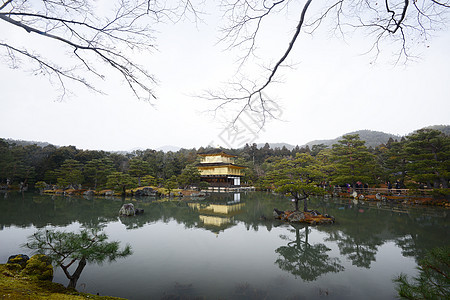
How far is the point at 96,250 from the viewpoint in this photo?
9.59 ft

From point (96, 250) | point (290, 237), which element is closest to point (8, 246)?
point (96, 250)

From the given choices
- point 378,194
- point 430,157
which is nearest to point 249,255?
point 378,194

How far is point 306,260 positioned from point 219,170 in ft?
72.2

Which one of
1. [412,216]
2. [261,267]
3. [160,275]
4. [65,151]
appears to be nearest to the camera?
[160,275]

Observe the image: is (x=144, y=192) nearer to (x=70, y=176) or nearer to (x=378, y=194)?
(x=70, y=176)

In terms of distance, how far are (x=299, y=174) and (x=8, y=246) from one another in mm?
10255

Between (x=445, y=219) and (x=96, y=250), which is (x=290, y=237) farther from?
(x=445, y=219)

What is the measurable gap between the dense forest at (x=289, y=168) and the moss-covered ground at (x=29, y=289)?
802 cm

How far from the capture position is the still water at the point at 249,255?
3.46m

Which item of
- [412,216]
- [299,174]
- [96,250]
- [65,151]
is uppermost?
[65,151]

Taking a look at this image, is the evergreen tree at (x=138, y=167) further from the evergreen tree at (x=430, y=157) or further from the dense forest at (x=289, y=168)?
the evergreen tree at (x=430, y=157)

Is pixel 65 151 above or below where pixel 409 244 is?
above

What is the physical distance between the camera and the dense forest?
12.9 meters

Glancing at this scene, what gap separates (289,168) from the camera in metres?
10.6
